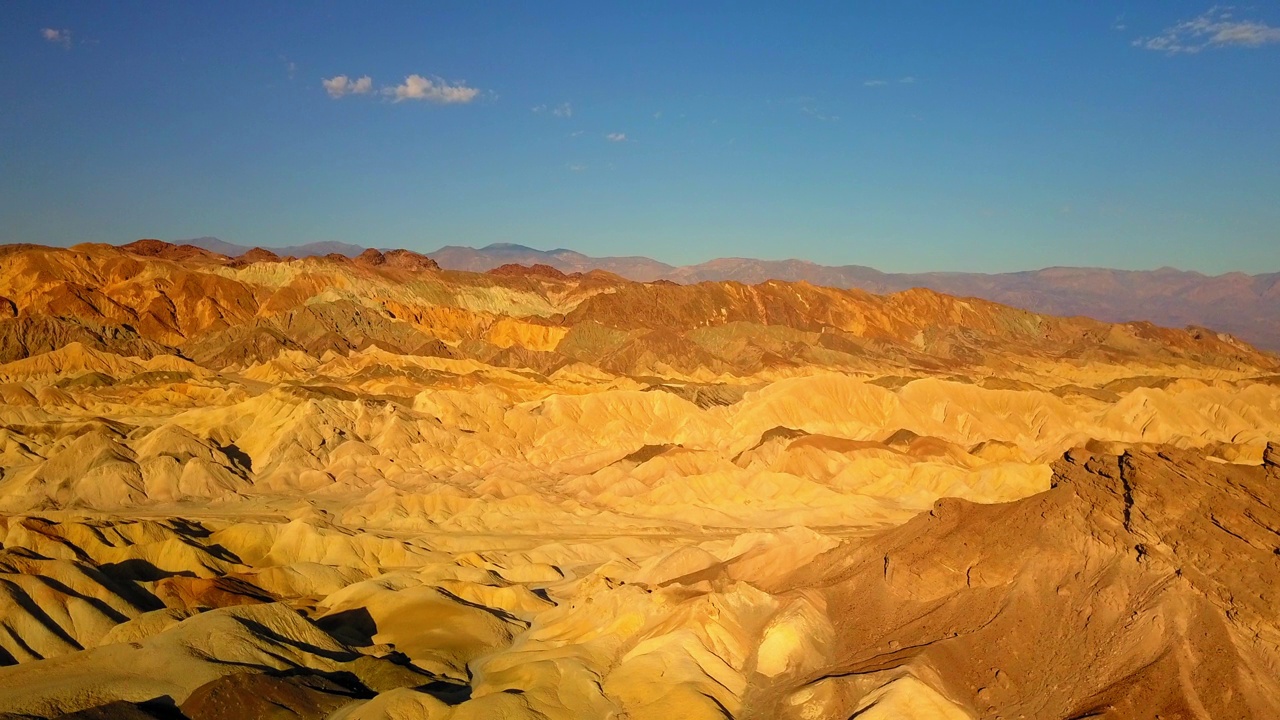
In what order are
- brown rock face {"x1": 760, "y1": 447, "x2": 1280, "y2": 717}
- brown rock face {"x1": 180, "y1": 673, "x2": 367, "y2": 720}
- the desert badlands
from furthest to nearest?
brown rock face {"x1": 180, "y1": 673, "x2": 367, "y2": 720}, the desert badlands, brown rock face {"x1": 760, "y1": 447, "x2": 1280, "y2": 717}

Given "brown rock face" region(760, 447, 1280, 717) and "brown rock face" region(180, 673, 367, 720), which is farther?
"brown rock face" region(180, 673, 367, 720)

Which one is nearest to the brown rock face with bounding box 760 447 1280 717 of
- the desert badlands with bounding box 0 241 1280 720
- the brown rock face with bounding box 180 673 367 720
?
the desert badlands with bounding box 0 241 1280 720

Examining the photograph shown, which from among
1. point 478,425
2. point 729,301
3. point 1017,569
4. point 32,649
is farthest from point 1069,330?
point 32,649

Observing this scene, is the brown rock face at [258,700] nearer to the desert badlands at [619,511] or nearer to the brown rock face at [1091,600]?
the desert badlands at [619,511]

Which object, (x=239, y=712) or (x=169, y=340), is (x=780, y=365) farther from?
(x=239, y=712)

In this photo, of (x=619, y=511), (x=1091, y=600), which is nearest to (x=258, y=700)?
(x=1091, y=600)

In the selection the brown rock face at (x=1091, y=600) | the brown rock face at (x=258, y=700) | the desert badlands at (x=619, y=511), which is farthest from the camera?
the brown rock face at (x=258, y=700)

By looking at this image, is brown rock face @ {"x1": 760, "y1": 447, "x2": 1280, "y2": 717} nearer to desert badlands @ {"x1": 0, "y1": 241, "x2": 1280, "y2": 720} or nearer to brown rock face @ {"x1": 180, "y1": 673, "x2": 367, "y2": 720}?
desert badlands @ {"x1": 0, "y1": 241, "x2": 1280, "y2": 720}

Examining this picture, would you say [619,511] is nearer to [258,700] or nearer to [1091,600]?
[258,700]

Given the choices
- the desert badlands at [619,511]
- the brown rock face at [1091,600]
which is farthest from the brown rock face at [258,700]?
the brown rock face at [1091,600]
